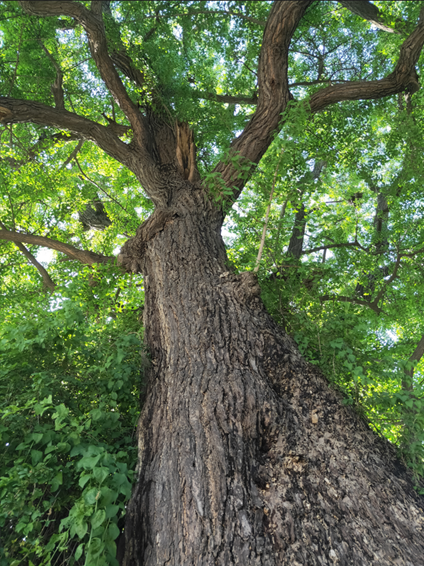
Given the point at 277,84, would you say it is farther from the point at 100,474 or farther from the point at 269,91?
the point at 100,474

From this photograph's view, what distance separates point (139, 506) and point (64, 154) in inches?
296

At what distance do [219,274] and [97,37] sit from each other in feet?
13.3

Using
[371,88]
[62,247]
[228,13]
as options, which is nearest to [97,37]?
[228,13]

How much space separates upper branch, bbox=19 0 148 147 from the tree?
0.09 feet

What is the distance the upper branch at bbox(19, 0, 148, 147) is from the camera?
14.1ft

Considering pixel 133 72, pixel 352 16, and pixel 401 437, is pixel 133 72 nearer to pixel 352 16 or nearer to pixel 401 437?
pixel 352 16

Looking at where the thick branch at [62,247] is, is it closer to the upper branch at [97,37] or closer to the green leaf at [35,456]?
the upper branch at [97,37]

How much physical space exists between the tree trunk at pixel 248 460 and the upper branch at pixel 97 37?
3.37 m

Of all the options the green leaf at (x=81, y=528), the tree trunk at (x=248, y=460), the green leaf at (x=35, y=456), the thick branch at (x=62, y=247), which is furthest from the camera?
the thick branch at (x=62, y=247)

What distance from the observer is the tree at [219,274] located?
1.61 meters

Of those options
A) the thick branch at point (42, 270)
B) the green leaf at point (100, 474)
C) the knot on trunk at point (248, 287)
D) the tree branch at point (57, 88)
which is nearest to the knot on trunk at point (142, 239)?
the knot on trunk at point (248, 287)

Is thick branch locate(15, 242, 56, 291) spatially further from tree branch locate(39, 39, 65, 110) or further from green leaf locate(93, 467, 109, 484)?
green leaf locate(93, 467, 109, 484)

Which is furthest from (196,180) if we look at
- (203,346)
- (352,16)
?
(352,16)

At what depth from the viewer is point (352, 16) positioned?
20.8ft
